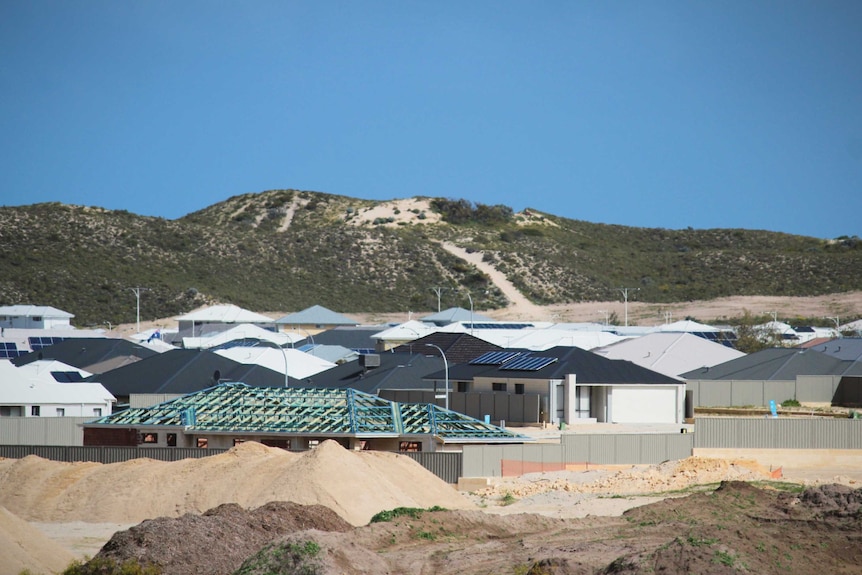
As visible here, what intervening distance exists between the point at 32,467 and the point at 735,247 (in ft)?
529

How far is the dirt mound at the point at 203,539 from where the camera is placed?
91.6ft

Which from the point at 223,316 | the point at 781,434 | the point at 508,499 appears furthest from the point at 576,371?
the point at 223,316

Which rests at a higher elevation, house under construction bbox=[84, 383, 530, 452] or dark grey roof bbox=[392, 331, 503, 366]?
dark grey roof bbox=[392, 331, 503, 366]

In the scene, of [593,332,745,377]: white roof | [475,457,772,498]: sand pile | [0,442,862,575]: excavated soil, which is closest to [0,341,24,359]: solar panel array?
[593,332,745,377]: white roof

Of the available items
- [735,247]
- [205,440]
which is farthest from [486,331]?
[735,247]

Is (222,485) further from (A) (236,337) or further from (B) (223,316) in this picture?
(B) (223,316)

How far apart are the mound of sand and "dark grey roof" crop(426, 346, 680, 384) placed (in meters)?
35.2

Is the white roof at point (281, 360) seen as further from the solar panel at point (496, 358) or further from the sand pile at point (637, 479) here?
the sand pile at point (637, 479)

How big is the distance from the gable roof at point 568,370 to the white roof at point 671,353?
12.3 m

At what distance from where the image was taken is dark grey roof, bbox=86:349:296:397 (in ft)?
211

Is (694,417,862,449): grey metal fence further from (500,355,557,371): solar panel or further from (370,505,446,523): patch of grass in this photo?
(370,505,446,523): patch of grass

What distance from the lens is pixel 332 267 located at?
164 meters

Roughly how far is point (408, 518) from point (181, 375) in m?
33.9

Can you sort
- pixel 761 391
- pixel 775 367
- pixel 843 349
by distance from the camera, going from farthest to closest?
pixel 843 349
pixel 775 367
pixel 761 391
